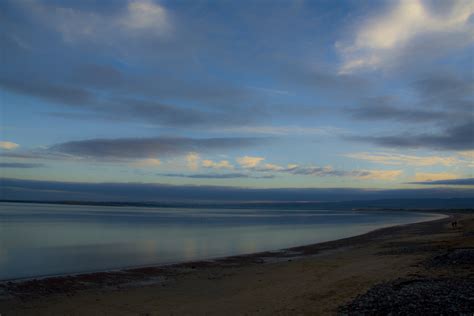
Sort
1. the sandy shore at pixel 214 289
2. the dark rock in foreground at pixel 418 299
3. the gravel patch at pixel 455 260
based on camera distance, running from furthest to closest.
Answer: the gravel patch at pixel 455 260, the sandy shore at pixel 214 289, the dark rock in foreground at pixel 418 299

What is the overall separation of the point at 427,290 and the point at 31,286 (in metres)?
14.0

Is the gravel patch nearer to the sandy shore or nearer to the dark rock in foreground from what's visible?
the sandy shore

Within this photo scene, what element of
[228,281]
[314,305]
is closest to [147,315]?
[314,305]

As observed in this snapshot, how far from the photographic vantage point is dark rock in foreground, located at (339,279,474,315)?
28.5ft

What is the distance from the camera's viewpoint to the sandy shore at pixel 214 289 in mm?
11250

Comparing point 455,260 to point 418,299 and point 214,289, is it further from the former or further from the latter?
point 214,289

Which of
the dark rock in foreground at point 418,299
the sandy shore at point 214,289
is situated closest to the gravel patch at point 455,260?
the sandy shore at point 214,289

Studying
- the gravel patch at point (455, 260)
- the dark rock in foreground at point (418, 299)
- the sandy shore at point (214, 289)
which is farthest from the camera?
the gravel patch at point (455, 260)

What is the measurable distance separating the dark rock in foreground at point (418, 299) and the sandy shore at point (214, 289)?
2.21ft

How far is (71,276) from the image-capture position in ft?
56.4

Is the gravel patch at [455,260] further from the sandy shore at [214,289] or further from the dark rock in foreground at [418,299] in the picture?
the dark rock in foreground at [418,299]

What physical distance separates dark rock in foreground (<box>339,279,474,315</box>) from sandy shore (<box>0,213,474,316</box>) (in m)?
0.67

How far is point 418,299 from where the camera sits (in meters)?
9.45

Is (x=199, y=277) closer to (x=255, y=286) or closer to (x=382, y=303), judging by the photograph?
(x=255, y=286)
